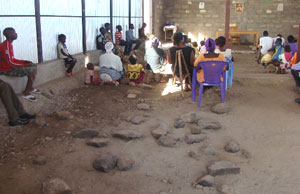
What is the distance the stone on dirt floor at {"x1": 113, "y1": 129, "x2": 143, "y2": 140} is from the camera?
4.45 m

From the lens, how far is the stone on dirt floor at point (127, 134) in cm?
445

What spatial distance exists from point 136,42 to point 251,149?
28.4ft

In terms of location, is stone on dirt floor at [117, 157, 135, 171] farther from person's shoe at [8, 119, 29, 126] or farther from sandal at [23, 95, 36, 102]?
sandal at [23, 95, 36, 102]

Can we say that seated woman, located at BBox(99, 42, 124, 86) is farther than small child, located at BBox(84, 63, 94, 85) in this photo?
No

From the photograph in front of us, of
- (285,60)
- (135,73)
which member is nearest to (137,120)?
(135,73)

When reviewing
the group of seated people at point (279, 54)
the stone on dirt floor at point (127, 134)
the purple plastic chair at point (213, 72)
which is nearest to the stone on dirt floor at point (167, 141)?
the stone on dirt floor at point (127, 134)

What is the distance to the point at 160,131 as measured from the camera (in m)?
4.60

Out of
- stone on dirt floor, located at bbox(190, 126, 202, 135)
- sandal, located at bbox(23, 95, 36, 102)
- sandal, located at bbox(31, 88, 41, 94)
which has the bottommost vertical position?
stone on dirt floor, located at bbox(190, 126, 202, 135)

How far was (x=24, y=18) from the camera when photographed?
6.14m

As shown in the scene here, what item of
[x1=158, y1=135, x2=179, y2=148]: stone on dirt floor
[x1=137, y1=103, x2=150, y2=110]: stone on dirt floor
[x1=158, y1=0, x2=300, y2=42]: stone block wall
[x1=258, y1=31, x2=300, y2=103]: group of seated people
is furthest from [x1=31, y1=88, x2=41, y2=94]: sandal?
[x1=158, y1=0, x2=300, y2=42]: stone block wall

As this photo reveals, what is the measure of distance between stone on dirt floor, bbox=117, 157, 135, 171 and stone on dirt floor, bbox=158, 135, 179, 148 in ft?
2.22

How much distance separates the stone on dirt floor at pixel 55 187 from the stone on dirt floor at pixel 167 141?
4.85ft

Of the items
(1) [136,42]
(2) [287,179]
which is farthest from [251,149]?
(1) [136,42]

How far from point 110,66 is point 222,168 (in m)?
4.28
